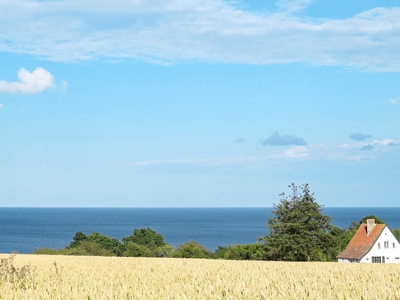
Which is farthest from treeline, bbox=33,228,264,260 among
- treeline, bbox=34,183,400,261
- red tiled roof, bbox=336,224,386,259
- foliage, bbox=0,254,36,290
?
foliage, bbox=0,254,36,290

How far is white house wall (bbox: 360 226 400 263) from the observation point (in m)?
74.6

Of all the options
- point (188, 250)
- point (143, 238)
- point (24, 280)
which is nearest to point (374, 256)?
point (188, 250)

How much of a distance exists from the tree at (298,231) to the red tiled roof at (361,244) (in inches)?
108

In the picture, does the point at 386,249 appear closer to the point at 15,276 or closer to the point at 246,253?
the point at 246,253

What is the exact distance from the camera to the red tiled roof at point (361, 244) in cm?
7344

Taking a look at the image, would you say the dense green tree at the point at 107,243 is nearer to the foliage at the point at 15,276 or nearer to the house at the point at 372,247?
the house at the point at 372,247

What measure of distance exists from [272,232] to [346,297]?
2404 inches

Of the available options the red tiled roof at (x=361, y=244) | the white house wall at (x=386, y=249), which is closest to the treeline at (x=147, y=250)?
the red tiled roof at (x=361, y=244)

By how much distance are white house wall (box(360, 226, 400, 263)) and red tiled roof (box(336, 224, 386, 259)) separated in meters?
0.57

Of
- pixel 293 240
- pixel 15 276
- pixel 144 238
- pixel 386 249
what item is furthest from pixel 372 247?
pixel 15 276

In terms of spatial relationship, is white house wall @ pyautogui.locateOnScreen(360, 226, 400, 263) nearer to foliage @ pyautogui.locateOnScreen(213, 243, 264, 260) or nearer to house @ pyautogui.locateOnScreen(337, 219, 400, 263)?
house @ pyautogui.locateOnScreen(337, 219, 400, 263)

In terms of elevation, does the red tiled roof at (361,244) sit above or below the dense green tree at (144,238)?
above

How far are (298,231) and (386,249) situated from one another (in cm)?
1399

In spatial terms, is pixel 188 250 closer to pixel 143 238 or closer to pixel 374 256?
pixel 374 256
